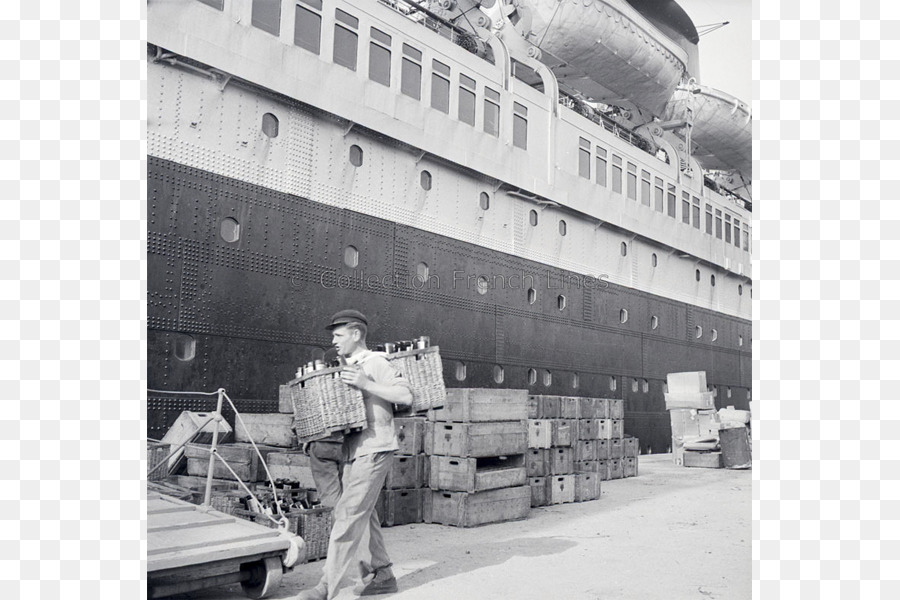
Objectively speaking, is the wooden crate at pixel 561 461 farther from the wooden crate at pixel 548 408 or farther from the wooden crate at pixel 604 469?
the wooden crate at pixel 604 469

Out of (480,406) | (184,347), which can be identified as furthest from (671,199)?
(184,347)

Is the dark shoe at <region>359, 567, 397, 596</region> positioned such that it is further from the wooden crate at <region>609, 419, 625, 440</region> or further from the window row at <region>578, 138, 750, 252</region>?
the window row at <region>578, 138, 750, 252</region>

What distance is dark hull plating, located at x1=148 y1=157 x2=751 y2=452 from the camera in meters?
8.80

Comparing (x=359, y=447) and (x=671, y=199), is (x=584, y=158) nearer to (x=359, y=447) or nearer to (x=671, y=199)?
(x=671, y=199)

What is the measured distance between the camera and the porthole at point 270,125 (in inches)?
406

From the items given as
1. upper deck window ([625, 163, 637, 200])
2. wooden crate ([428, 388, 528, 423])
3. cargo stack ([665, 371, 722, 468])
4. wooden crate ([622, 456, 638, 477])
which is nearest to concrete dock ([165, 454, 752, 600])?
wooden crate ([428, 388, 528, 423])

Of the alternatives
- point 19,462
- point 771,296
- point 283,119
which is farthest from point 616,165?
point 19,462

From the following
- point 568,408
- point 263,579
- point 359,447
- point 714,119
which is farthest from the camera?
point 714,119

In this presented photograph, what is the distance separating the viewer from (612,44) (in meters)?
18.1

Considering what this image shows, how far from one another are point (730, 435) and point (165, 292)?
11393 mm

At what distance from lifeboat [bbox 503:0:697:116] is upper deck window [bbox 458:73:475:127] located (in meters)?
4.65

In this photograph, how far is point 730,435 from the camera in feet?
50.1

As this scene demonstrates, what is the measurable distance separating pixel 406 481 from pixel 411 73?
7196 mm

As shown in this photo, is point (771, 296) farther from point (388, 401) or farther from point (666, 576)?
point (666, 576)
